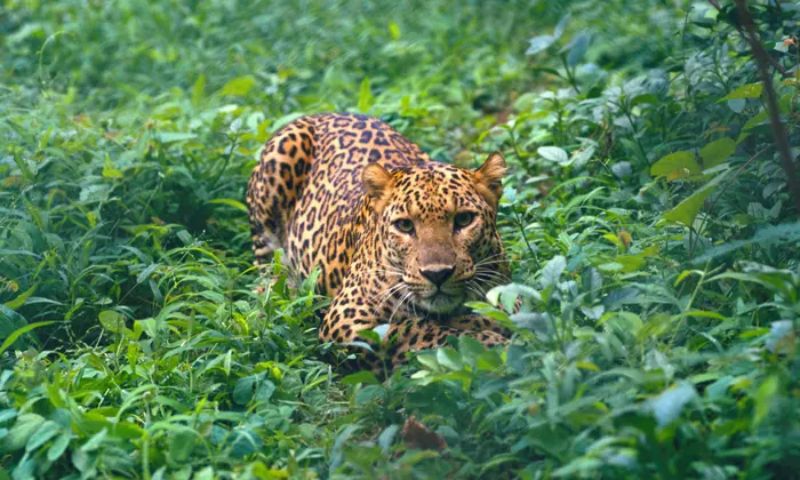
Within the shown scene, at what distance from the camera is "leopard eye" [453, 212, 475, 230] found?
6113 mm

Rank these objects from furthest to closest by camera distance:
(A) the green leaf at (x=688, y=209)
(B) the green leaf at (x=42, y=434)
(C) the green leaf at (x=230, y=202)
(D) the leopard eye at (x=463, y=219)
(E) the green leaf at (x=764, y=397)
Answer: (C) the green leaf at (x=230, y=202) → (D) the leopard eye at (x=463, y=219) → (A) the green leaf at (x=688, y=209) → (B) the green leaf at (x=42, y=434) → (E) the green leaf at (x=764, y=397)

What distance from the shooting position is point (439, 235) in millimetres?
6008

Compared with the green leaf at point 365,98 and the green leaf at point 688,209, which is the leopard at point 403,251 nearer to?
the green leaf at point 688,209

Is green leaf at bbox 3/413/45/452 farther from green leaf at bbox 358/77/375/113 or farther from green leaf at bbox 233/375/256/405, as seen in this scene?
green leaf at bbox 358/77/375/113

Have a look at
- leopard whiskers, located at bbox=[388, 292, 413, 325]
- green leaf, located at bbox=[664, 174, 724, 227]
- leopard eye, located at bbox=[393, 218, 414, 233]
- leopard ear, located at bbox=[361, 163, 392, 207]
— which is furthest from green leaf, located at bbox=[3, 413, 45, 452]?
green leaf, located at bbox=[664, 174, 724, 227]

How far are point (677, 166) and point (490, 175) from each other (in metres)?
1.25

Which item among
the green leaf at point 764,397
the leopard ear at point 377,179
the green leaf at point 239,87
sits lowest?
the green leaf at point 239,87

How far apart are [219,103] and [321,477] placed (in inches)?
Result: 245

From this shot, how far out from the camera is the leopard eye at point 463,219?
20.1 ft

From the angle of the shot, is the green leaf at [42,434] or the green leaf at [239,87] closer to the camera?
the green leaf at [42,434]

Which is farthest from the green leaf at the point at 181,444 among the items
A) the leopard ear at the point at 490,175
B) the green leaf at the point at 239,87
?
the green leaf at the point at 239,87

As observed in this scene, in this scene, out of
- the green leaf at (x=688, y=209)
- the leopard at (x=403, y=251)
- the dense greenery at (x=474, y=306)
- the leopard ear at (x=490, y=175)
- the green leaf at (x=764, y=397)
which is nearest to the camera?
the green leaf at (x=764, y=397)

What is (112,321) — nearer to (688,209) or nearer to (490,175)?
(490,175)

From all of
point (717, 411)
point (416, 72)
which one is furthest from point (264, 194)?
point (717, 411)
